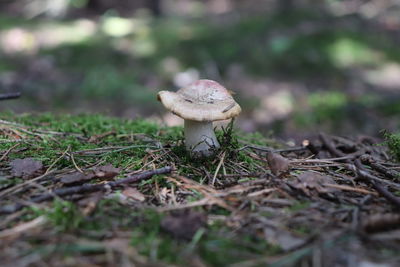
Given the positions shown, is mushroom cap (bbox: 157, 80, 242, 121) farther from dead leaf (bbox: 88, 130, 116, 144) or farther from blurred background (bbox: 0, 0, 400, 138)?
blurred background (bbox: 0, 0, 400, 138)

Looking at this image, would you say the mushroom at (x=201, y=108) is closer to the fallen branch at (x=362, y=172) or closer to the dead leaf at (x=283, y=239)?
the dead leaf at (x=283, y=239)

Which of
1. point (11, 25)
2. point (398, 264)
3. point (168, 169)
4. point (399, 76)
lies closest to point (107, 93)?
point (11, 25)

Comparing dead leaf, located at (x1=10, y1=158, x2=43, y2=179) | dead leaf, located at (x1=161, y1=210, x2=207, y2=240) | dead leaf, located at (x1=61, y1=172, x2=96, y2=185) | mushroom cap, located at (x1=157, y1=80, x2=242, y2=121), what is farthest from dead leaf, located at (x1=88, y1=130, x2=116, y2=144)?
dead leaf, located at (x1=161, y1=210, x2=207, y2=240)

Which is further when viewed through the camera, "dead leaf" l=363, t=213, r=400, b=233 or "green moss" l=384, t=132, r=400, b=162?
"green moss" l=384, t=132, r=400, b=162

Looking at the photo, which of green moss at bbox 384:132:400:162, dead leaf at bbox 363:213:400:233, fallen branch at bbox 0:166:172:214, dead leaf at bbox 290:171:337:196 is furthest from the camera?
green moss at bbox 384:132:400:162

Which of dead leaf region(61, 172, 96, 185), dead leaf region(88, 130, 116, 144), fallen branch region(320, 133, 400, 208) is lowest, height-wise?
fallen branch region(320, 133, 400, 208)

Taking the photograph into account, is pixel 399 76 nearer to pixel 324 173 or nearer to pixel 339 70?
pixel 339 70
